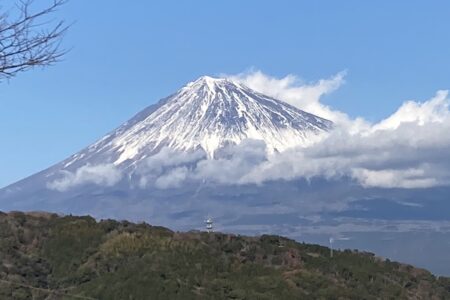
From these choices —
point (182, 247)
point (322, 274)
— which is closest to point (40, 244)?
point (182, 247)

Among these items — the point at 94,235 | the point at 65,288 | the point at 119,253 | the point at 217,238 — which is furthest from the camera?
the point at 217,238

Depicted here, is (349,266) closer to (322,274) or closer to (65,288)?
(322,274)

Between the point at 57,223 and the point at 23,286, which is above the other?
the point at 57,223

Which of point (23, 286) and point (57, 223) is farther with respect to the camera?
point (57, 223)

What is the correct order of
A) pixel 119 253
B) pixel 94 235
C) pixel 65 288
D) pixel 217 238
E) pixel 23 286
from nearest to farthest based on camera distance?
pixel 23 286, pixel 65 288, pixel 119 253, pixel 94 235, pixel 217 238

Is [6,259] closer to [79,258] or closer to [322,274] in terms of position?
[79,258]

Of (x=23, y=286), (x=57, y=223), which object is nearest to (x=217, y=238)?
(x=57, y=223)
